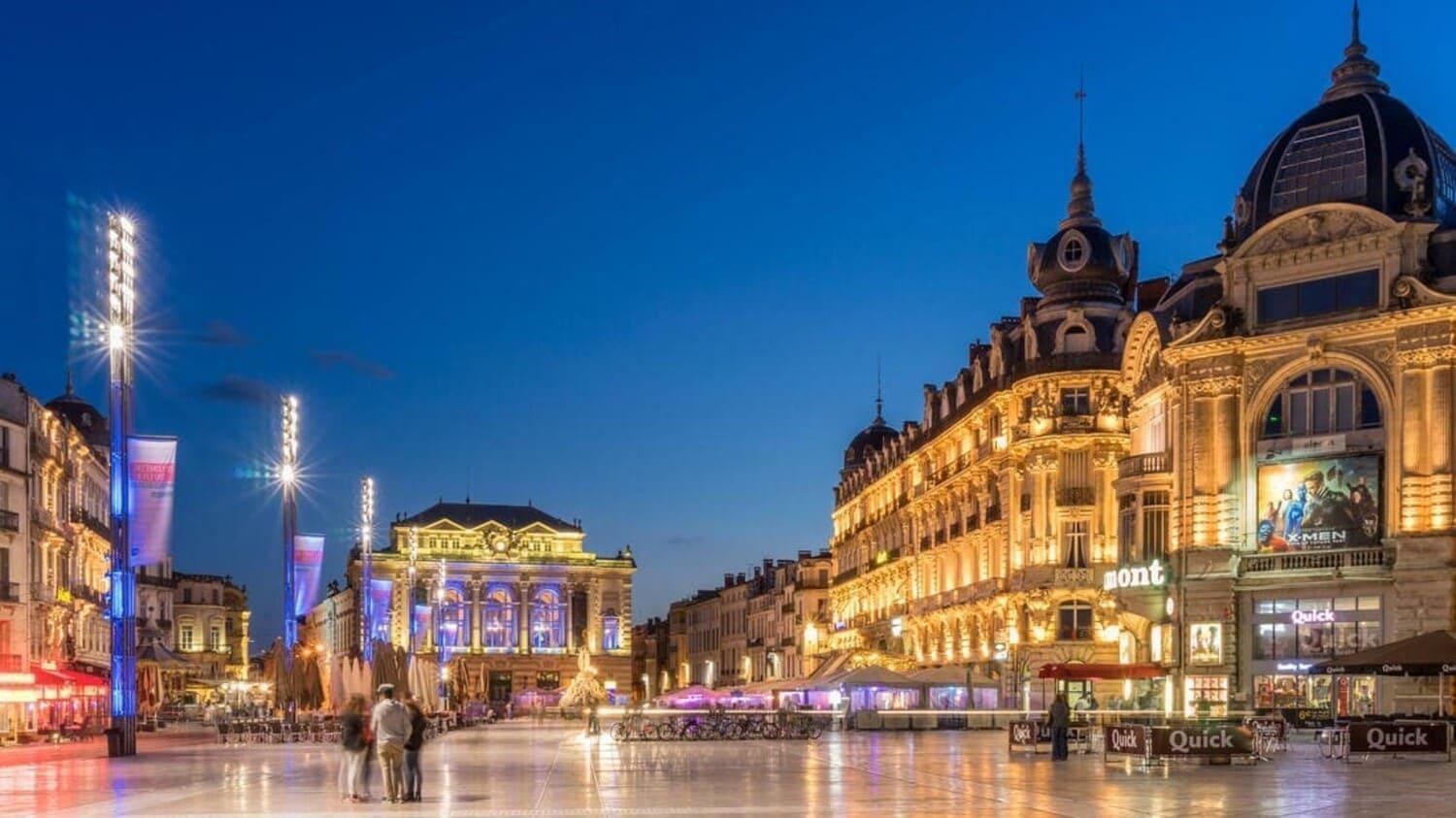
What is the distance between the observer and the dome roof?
100238 millimetres

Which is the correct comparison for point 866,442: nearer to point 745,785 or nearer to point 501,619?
point 501,619

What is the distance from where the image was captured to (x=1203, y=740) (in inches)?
1334

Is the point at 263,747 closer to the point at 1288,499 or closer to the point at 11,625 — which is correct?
the point at 11,625

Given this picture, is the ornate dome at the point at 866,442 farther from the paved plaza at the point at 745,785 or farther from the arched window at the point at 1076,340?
the paved plaza at the point at 745,785

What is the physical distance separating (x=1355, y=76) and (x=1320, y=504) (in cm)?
1458

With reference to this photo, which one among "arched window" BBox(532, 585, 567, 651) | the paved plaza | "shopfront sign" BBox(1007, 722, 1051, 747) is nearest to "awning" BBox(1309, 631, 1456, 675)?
the paved plaza

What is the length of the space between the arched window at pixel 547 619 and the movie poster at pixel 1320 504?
119 m

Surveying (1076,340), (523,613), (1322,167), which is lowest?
(523,613)

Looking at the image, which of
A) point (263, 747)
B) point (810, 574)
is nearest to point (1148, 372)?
point (263, 747)

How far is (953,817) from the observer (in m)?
21.9

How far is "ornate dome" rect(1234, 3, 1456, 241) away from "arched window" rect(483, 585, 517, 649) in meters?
119

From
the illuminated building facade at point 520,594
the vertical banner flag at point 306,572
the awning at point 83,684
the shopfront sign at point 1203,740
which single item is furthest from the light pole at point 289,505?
the illuminated building facade at point 520,594

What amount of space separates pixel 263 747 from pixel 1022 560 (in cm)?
3464

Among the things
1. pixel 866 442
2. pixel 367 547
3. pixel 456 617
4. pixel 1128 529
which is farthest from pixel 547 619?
pixel 1128 529
